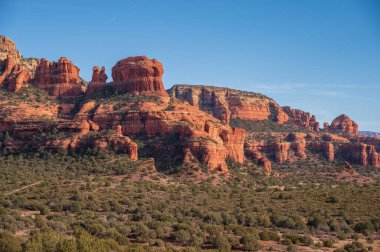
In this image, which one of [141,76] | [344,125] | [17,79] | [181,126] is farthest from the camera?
[344,125]

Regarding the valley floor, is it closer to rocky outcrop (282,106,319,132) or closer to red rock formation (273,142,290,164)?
red rock formation (273,142,290,164)

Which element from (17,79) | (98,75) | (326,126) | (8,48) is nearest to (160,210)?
(98,75)

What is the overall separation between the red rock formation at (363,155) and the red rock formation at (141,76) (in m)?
61.3

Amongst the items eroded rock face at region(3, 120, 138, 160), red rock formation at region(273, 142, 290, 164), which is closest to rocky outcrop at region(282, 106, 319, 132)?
red rock formation at region(273, 142, 290, 164)

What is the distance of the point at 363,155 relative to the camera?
119375 mm

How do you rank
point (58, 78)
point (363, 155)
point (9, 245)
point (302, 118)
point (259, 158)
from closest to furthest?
1. point (9, 245)
2. point (58, 78)
3. point (259, 158)
4. point (363, 155)
5. point (302, 118)

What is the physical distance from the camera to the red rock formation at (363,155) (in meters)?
119

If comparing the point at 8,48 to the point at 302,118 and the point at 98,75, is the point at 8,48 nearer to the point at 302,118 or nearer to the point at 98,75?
the point at 98,75

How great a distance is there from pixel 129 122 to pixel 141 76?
46.6 feet

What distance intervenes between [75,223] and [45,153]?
4343cm

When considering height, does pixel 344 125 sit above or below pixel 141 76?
below

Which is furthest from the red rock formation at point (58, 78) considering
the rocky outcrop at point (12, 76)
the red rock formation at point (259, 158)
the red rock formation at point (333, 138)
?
the red rock formation at point (333, 138)

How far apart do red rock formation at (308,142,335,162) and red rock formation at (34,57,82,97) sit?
7057cm

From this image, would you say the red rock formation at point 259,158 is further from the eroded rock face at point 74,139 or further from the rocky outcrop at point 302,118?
the rocky outcrop at point 302,118
